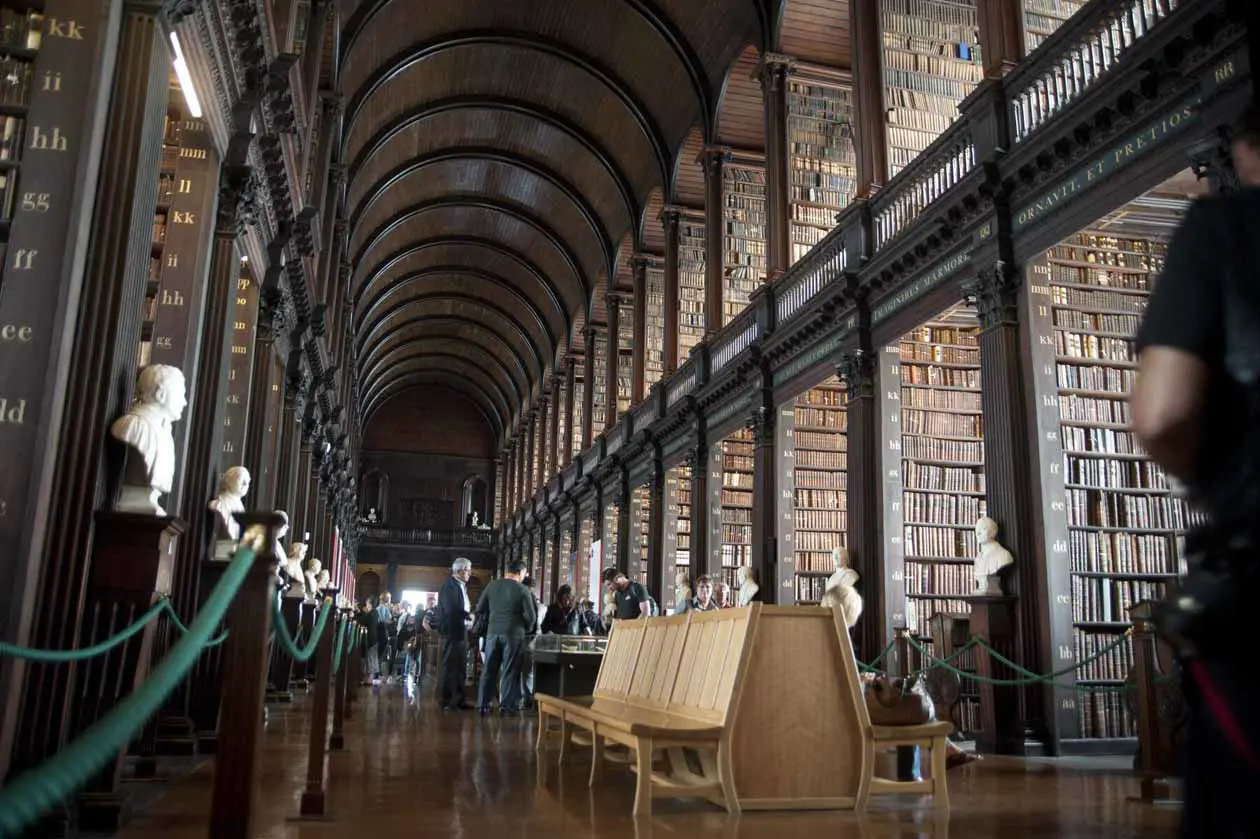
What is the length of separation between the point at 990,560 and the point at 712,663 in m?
3.46

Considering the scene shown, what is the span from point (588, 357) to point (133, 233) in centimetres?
1701

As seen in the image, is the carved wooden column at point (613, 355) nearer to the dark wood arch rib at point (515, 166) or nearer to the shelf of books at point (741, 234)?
the dark wood arch rib at point (515, 166)

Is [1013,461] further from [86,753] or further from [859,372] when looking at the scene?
[86,753]

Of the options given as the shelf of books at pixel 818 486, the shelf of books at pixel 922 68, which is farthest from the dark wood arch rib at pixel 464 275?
the shelf of books at pixel 922 68

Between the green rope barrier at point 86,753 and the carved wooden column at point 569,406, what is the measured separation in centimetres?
2081

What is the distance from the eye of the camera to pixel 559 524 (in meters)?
22.8

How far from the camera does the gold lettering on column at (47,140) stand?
12.3 ft

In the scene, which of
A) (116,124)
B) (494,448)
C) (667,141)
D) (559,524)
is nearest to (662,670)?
(116,124)

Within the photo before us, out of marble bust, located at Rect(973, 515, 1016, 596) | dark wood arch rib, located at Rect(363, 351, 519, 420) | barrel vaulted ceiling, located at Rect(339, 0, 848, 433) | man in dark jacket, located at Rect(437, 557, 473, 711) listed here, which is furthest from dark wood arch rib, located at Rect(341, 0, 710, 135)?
dark wood arch rib, located at Rect(363, 351, 519, 420)

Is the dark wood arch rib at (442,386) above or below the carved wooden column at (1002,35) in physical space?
above

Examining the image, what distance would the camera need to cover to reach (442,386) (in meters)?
36.6

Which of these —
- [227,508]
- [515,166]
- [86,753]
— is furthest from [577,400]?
[86,753]

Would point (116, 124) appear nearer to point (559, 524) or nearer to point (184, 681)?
point (184, 681)

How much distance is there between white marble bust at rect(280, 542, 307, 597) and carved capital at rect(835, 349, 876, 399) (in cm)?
508
